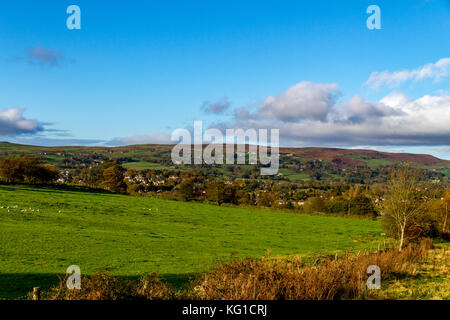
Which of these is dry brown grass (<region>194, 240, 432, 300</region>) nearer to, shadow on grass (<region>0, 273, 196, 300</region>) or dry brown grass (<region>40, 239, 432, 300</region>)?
dry brown grass (<region>40, 239, 432, 300</region>)

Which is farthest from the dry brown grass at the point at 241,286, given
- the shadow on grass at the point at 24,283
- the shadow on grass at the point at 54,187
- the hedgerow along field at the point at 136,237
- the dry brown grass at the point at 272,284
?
the shadow on grass at the point at 54,187

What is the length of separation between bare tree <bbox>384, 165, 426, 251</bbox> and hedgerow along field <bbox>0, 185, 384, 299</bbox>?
5.00 m

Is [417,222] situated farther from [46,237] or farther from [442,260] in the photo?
[46,237]

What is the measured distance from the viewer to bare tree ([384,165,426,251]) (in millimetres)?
36781

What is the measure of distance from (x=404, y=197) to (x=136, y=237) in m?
28.7

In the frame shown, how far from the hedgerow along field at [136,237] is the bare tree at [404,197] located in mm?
4995

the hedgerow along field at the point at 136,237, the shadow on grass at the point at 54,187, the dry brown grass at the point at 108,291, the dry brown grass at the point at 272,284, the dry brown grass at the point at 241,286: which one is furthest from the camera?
the shadow on grass at the point at 54,187

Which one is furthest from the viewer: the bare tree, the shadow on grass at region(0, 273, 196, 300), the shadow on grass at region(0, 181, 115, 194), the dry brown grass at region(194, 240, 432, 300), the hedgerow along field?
the shadow on grass at region(0, 181, 115, 194)

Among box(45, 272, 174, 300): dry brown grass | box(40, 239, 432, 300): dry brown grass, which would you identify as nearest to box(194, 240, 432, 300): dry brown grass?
box(40, 239, 432, 300): dry brown grass

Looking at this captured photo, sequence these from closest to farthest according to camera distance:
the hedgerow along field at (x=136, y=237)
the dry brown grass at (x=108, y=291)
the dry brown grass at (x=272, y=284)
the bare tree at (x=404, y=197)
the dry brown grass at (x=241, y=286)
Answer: the dry brown grass at (x=108, y=291)
the dry brown grass at (x=241, y=286)
the dry brown grass at (x=272, y=284)
the hedgerow along field at (x=136, y=237)
the bare tree at (x=404, y=197)

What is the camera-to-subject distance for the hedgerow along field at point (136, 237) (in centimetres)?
2139

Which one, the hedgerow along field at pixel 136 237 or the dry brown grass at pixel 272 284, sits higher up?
the dry brown grass at pixel 272 284

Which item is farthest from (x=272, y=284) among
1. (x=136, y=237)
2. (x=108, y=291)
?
(x=136, y=237)

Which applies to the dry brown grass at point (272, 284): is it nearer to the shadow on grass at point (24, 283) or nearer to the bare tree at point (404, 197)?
the shadow on grass at point (24, 283)
